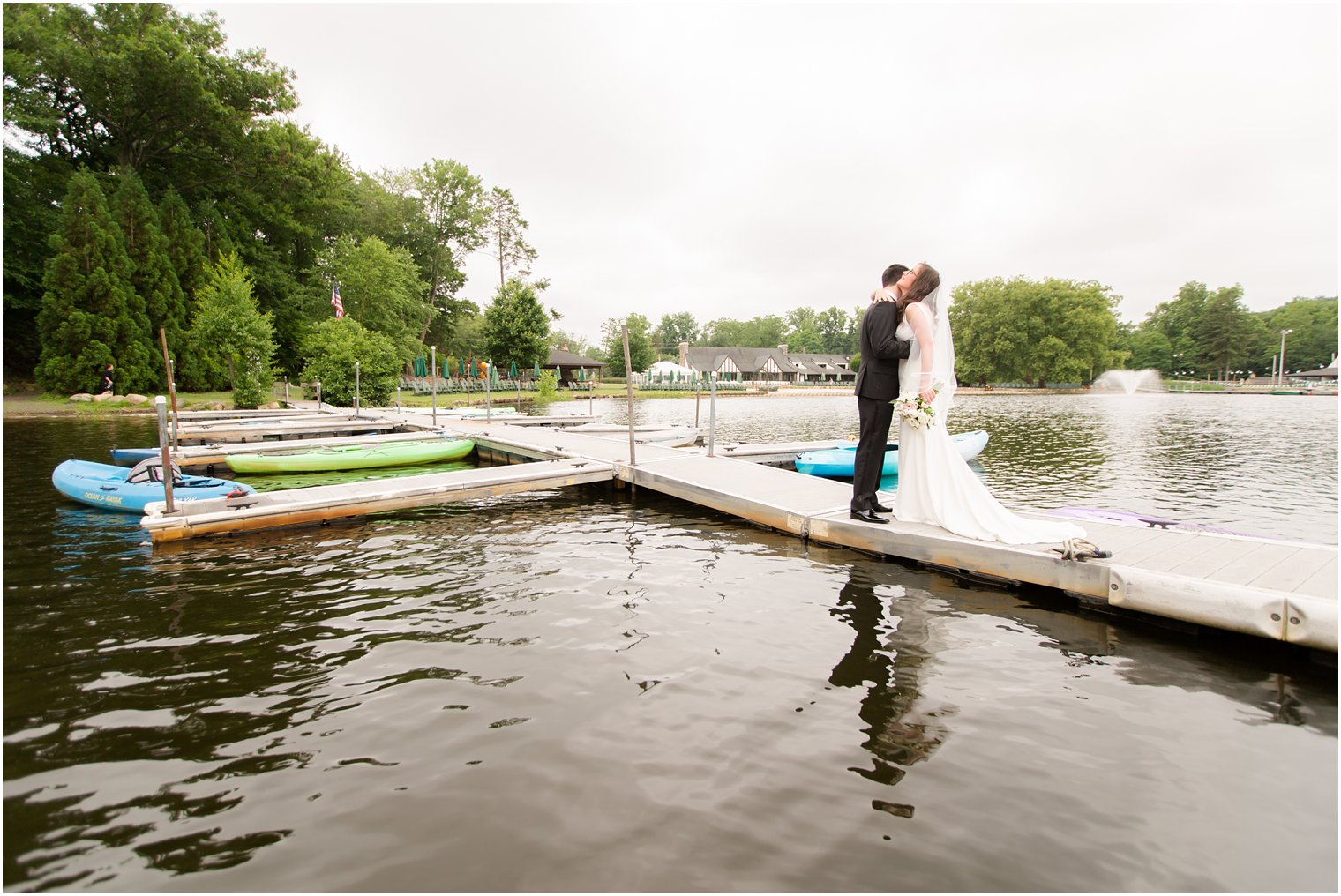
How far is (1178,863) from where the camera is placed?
8.86 ft

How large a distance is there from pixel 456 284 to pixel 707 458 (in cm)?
4962

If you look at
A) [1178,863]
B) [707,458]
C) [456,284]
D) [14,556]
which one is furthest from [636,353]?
[1178,863]

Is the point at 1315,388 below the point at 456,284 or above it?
below

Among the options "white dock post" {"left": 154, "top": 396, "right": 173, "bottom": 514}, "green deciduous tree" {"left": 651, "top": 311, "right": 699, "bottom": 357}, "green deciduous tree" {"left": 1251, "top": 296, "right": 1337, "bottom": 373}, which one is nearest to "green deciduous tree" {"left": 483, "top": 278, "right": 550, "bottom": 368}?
"white dock post" {"left": 154, "top": 396, "right": 173, "bottom": 514}

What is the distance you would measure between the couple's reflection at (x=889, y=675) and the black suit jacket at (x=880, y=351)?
81.9 inches

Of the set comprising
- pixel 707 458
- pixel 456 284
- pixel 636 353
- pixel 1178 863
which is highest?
pixel 456 284

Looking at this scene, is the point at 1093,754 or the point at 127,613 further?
the point at 127,613

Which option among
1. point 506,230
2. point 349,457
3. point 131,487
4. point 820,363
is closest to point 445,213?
point 506,230

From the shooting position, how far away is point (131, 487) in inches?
380

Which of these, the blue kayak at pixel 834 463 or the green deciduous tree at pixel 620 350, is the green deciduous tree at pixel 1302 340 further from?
the blue kayak at pixel 834 463

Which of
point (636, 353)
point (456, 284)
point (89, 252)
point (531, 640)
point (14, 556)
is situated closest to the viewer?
point (531, 640)

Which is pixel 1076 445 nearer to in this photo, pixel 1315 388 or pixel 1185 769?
pixel 1185 769

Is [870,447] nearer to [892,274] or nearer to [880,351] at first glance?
[880,351]

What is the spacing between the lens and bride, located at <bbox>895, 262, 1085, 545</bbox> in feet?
20.3
